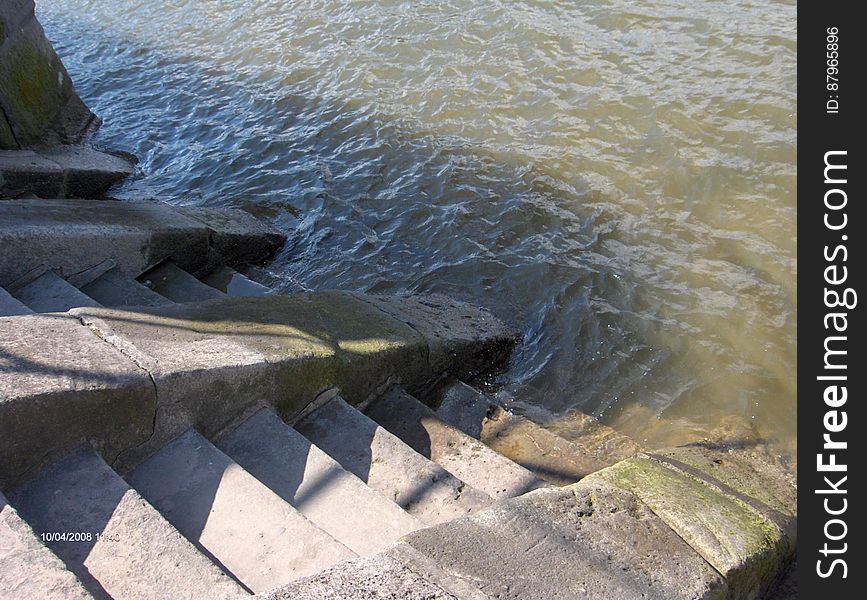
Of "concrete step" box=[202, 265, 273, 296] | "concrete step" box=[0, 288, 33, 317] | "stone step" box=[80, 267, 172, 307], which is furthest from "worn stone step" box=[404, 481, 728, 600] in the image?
"concrete step" box=[202, 265, 273, 296]

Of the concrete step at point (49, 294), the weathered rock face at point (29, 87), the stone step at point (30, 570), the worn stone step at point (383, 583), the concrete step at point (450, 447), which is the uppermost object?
the weathered rock face at point (29, 87)

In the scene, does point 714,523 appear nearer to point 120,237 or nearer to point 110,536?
point 110,536

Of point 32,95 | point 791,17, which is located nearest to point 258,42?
point 32,95

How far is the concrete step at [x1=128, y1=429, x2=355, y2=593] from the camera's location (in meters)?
3.05

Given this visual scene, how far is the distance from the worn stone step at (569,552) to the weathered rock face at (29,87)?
6.82 metres

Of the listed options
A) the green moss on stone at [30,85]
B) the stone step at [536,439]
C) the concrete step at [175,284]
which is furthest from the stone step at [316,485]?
the green moss on stone at [30,85]

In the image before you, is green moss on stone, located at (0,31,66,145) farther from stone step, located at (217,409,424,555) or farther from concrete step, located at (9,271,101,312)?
stone step, located at (217,409,424,555)

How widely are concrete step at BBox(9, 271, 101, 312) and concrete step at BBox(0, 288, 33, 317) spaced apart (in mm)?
286

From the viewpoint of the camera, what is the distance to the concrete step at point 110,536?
2.79 m

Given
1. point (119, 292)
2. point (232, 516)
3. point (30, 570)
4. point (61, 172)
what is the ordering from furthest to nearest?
1. point (61, 172)
2. point (119, 292)
3. point (232, 516)
4. point (30, 570)

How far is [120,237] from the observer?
562cm

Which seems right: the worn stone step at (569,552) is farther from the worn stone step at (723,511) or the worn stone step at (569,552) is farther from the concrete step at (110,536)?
the concrete step at (110,536)

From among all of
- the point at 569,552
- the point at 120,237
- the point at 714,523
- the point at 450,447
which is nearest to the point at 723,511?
the point at 714,523

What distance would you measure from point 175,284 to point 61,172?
8.24 feet
